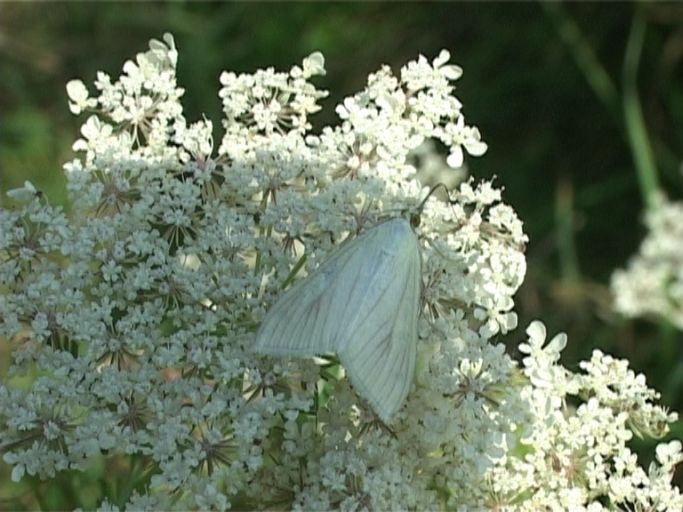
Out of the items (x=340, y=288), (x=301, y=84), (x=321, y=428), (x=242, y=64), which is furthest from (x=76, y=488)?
(x=242, y=64)

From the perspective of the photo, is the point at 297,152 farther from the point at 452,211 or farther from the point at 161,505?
the point at 161,505

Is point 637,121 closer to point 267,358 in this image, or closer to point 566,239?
point 566,239

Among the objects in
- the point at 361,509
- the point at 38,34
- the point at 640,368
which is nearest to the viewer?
the point at 361,509

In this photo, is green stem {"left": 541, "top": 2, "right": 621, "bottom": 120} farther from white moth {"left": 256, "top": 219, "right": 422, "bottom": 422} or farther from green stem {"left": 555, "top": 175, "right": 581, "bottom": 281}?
white moth {"left": 256, "top": 219, "right": 422, "bottom": 422}

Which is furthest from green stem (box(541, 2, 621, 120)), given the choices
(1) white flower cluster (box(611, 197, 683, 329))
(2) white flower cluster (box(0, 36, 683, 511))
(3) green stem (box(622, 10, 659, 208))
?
(2) white flower cluster (box(0, 36, 683, 511))

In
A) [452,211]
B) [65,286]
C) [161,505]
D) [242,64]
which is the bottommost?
[161,505]

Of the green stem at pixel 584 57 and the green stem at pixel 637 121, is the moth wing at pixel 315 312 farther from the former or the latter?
the green stem at pixel 584 57
